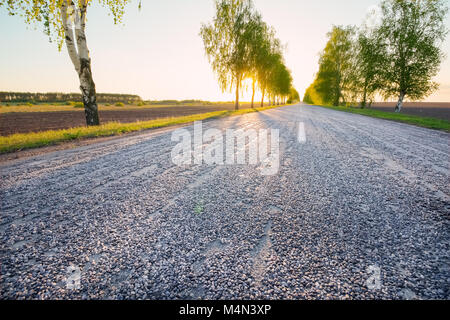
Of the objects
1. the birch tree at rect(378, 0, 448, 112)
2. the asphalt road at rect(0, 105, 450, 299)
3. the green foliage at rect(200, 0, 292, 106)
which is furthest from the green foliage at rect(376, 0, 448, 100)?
the asphalt road at rect(0, 105, 450, 299)

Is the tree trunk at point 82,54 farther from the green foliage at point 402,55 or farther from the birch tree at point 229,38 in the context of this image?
the green foliage at point 402,55

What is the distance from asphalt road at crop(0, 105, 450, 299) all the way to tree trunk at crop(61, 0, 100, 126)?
679 cm

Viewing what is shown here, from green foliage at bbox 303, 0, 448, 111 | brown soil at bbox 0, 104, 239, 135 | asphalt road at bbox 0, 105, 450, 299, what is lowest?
asphalt road at bbox 0, 105, 450, 299

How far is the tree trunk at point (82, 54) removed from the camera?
856 cm

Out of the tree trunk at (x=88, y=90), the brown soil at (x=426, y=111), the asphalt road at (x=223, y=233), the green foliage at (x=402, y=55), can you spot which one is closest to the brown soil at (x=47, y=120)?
the tree trunk at (x=88, y=90)

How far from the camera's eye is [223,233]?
206 cm

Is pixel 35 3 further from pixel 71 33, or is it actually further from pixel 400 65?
pixel 400 65

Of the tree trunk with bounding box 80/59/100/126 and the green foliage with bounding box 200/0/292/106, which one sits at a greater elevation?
the green foliage with bounding box 200/0/292/106

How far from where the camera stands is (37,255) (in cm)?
172

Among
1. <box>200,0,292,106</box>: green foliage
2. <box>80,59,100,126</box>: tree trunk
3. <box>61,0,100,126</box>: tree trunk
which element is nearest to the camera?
<box>61,0,100,126</box>: tree trunk

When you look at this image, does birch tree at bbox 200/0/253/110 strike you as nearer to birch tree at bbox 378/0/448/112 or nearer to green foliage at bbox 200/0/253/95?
green foliage at bbox 200/0/253/95

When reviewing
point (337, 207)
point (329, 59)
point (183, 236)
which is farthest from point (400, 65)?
point (183, 236)

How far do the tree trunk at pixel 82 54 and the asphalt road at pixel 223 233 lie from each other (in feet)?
22.3

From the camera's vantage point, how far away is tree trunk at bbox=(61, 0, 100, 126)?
8.56 m
